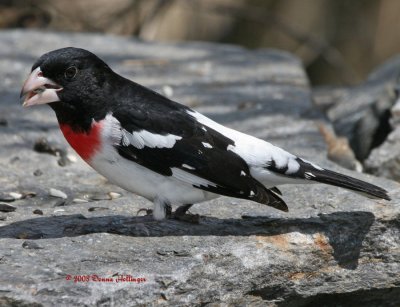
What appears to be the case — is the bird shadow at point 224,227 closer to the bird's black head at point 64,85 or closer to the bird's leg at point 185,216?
the bird's leg at point 185,216

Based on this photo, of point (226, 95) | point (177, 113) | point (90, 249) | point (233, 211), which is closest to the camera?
point (90, 249)

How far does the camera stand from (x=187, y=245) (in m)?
4.46

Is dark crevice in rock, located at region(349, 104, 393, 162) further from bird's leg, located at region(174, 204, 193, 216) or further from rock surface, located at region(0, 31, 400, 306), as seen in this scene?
bird's leg, located at region(174, 204, 193, 216)

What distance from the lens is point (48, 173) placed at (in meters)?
5.72

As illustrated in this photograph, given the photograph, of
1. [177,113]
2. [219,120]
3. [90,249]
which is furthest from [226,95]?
[90,249]

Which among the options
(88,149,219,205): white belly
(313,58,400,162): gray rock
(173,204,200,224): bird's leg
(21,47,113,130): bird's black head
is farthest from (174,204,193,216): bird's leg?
(313,58,400,162): gray rock

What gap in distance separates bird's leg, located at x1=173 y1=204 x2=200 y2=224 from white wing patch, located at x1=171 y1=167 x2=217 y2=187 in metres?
0.38

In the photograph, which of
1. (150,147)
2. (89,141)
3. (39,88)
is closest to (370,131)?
(150,147)

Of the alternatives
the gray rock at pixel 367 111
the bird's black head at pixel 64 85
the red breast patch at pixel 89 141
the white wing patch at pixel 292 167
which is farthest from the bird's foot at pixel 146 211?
the gray rock at pixel 367 111

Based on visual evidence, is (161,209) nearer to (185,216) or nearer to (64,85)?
(185,216)

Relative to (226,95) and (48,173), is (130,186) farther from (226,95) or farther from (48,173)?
(226,95)

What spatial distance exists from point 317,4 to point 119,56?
16.1 feet

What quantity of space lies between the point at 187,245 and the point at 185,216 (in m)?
0.38

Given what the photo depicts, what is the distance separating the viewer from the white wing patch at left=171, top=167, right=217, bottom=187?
4.46m
